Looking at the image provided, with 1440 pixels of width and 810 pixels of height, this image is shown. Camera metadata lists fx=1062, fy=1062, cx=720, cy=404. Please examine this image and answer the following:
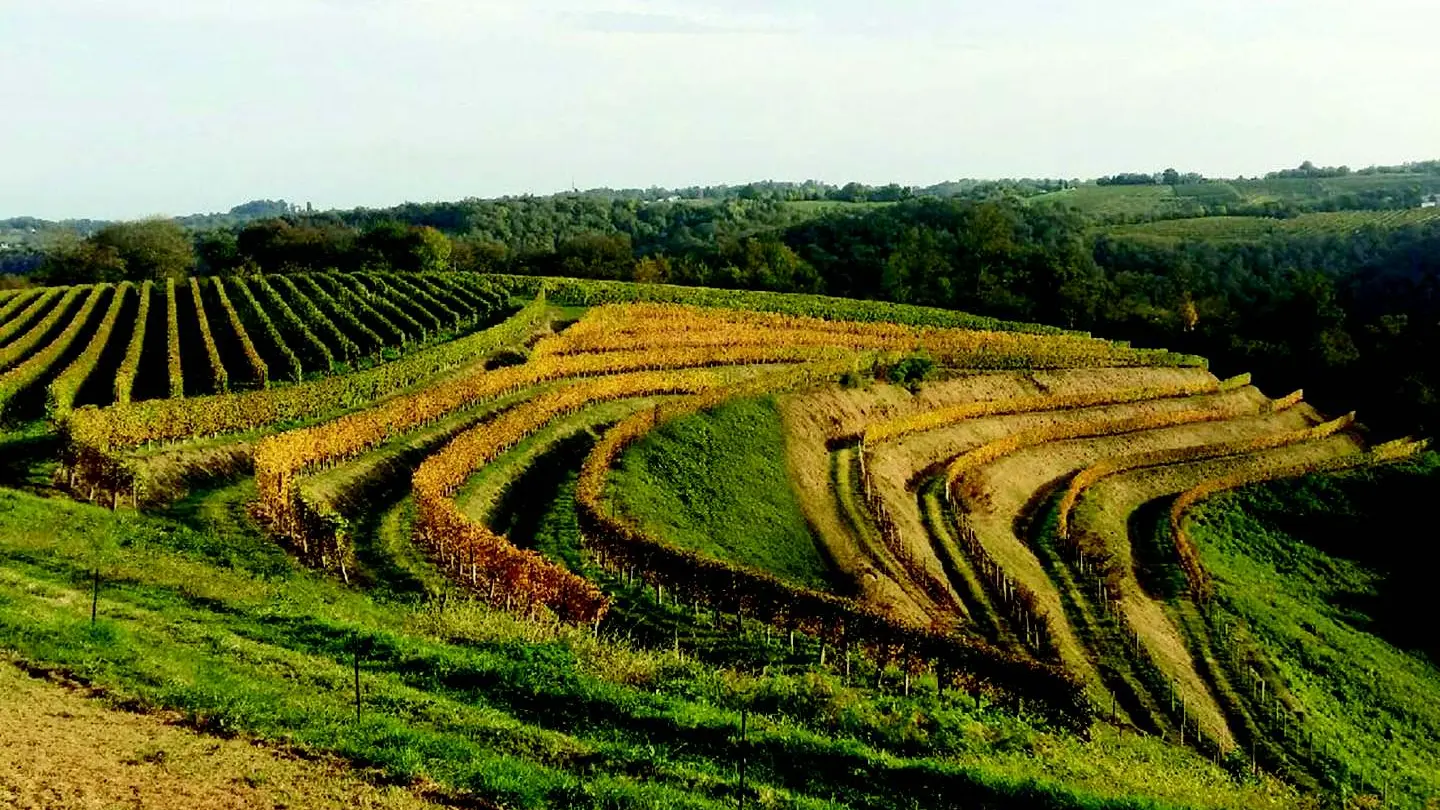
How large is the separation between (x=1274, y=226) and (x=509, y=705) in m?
200

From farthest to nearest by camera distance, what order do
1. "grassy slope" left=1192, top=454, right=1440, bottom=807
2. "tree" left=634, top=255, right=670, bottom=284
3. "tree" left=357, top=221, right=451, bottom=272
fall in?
"tree" left=634, top=255, right=670, bottom=284
"tree" left=357, top=221, right=451, bottom=272
"grassy slope" left=1192, top=454, right=1440, bottom=807

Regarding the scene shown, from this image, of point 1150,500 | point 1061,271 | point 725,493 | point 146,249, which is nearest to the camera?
point 725,493

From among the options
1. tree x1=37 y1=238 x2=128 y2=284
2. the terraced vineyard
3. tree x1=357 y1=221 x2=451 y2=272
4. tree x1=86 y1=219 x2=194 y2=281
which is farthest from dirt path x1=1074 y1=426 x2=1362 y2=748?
tree x1=37 y1=238 x2=128 y2=284

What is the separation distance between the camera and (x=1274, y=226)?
18750cm

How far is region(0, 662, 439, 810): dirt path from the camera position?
1456cm

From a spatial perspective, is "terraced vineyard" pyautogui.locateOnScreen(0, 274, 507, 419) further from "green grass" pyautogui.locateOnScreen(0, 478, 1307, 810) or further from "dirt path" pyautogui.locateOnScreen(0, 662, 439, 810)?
"dirt path" pyautogui.locateOnScreen(0, 662, 439, 810)

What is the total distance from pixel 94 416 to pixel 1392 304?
5961 inches

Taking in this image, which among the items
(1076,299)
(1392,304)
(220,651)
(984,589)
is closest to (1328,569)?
(984,589)

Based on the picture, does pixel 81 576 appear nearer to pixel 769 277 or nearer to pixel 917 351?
pixel 917 351

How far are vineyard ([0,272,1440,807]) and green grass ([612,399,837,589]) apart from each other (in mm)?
280

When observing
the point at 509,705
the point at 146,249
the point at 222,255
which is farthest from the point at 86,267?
the point at 509,705

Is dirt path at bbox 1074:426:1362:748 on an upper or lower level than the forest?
lower

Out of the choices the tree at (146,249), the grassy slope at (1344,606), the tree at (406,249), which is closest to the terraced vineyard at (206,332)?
the tree at (406,249)

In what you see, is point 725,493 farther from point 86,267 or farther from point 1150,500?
point 86,267
